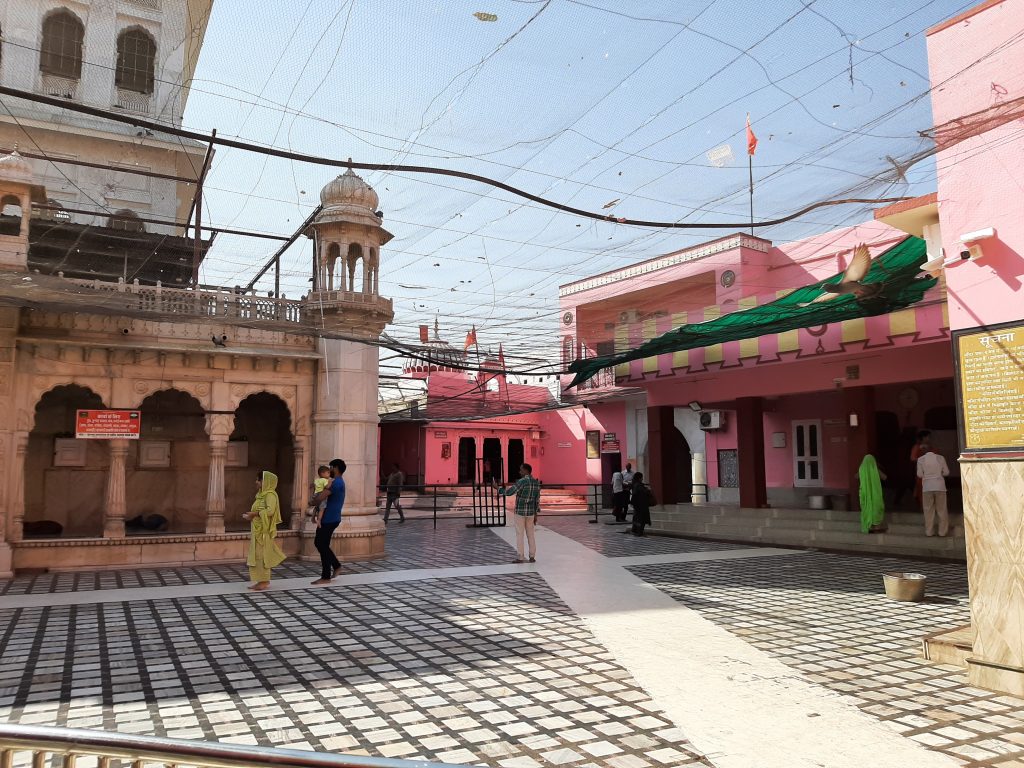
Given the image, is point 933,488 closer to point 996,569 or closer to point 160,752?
point 996,569

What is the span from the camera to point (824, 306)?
1077 centimetres

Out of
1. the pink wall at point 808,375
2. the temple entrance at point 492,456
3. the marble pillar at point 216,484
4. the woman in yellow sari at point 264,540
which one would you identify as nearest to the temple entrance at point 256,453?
the marble pillar at point 216,484

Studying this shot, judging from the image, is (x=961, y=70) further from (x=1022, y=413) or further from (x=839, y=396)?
(x=839, y=396)

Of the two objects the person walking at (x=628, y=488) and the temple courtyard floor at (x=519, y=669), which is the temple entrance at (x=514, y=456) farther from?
the temple courtyard floor at (x=519, y=669)

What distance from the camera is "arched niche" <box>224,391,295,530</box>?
13594mm

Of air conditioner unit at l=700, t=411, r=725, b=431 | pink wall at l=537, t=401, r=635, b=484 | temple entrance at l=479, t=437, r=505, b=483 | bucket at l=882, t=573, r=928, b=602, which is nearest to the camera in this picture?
bucket at l=882, t=573, r=928, b=602

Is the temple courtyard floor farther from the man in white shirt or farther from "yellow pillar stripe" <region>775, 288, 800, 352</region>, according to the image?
"yellow pillar stripe" <region>775, 288, 800, 352</region>

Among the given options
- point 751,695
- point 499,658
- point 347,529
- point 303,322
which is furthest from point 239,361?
point 751,695

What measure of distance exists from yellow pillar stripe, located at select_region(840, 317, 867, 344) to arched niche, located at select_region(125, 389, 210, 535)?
12.0 m

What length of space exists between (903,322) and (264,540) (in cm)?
1107

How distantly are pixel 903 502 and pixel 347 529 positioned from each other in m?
12.6

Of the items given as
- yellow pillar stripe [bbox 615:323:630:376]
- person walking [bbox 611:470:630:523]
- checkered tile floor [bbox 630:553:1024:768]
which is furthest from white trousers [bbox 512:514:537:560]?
person walking [bbox 611:470:630:523]

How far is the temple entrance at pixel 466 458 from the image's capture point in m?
31.4

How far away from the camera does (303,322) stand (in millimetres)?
12250
